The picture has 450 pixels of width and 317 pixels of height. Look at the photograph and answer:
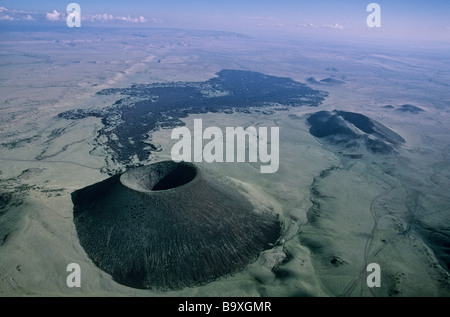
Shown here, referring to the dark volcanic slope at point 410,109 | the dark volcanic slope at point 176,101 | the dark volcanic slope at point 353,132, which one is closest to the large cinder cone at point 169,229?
the dark volcanic slope at point 176,101

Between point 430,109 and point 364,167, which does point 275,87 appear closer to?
point 430,109

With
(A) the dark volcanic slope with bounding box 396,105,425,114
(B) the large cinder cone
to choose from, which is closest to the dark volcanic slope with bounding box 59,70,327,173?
(B) the large cinder cone

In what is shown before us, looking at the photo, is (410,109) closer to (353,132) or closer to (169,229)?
(353,132)

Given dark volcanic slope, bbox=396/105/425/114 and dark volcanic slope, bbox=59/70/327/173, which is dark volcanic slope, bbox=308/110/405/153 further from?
dark volcanic slope, bbox=396/105/425/114

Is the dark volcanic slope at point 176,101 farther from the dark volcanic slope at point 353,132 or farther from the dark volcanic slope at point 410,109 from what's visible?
the dark volcanic slope at point 410,109

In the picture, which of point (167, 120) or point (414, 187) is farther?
point (167, 120)

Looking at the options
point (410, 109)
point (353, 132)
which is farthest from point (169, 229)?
point (410, 109)

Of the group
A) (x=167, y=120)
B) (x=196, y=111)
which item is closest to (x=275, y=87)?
(x=196, y=111)
